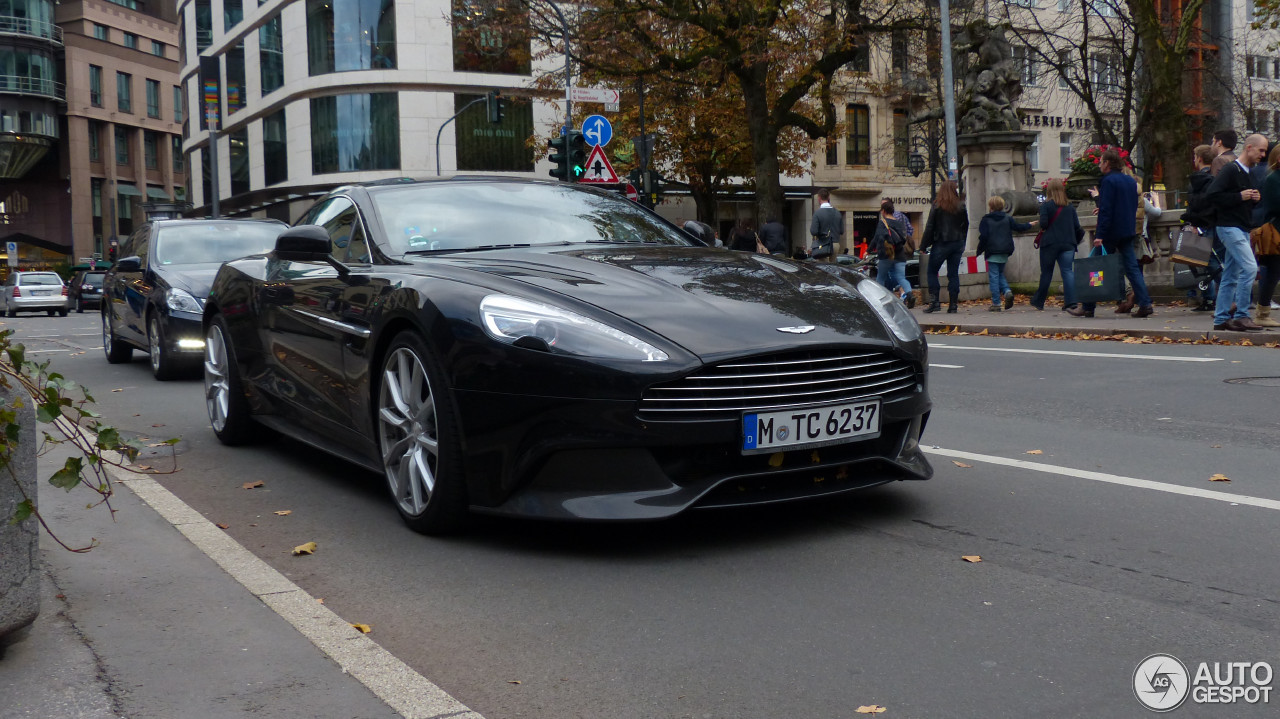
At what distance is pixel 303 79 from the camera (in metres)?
46.4

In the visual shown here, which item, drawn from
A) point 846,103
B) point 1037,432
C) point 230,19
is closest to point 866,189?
point 846,103

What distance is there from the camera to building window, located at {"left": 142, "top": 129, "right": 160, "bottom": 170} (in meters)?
85.4

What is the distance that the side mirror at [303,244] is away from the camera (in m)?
5.24

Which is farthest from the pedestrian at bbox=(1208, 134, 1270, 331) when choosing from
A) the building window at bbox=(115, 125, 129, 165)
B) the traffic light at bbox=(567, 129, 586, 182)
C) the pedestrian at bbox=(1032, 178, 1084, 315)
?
the building window at bbox=(115, 125, 129, 165)

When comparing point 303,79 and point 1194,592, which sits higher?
point 303,79

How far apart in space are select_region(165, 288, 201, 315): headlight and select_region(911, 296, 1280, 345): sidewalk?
8.12m

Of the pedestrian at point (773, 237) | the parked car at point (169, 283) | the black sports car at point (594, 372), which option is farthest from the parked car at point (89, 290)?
the black sports car at point (594, 372)

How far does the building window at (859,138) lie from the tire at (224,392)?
157 ft

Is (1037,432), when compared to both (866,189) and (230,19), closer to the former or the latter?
(866,189)

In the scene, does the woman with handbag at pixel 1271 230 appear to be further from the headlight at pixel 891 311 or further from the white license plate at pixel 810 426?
the white license plate at pixel 810 426

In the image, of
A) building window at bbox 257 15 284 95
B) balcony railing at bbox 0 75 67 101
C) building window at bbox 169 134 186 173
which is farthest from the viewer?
building window at bbox 169 134 186 173

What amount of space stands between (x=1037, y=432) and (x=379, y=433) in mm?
3677

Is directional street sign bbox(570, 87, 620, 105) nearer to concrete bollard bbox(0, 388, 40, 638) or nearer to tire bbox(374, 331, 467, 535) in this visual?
tire bbox(374, 331, 467, 535)

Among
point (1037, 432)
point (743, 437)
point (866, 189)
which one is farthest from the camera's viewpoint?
point (866, 189)
